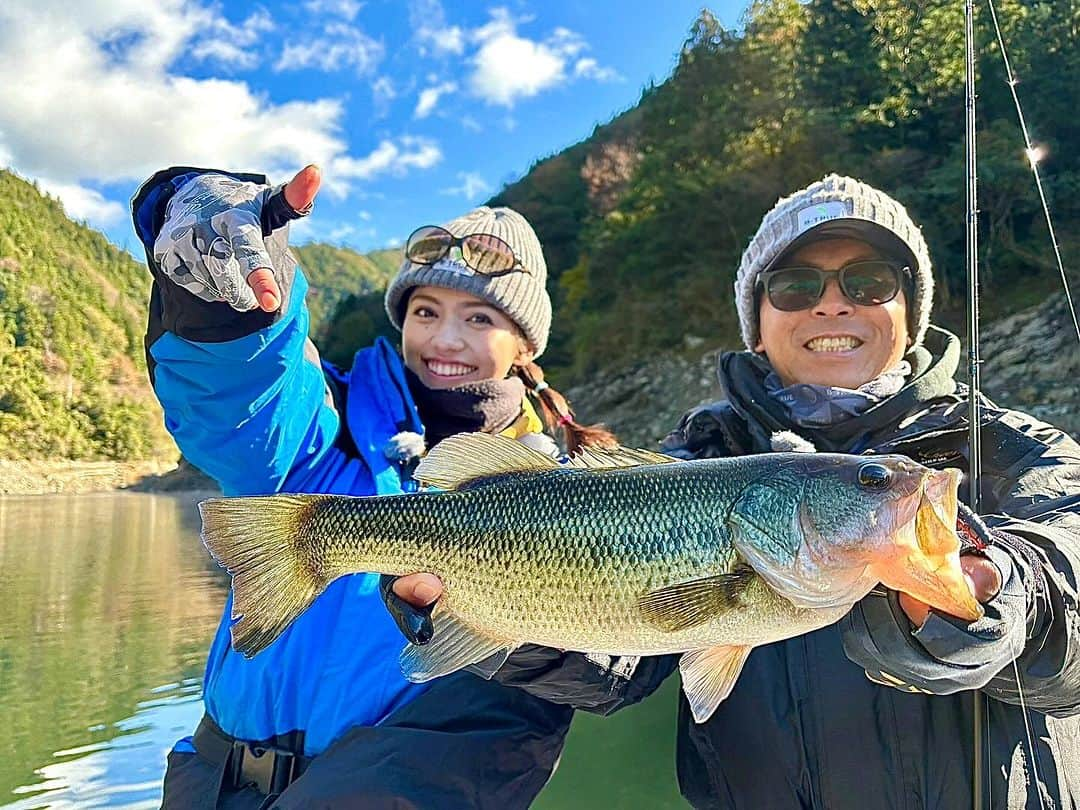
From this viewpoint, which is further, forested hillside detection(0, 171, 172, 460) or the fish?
forested hillside detection(0, 171, 172, 460)

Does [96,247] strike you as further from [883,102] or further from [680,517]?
[680,517]

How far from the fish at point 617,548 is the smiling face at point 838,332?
39.0 inches

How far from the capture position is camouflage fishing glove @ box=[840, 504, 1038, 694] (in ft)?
5.81

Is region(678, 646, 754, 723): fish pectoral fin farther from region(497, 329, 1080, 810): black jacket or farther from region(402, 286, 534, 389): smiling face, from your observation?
region(402, 286, 534, 389): smiling face

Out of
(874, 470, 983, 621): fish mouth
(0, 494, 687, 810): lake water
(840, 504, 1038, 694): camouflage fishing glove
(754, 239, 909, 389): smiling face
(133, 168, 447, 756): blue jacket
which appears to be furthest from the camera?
(0, 494, 687, 810): lake water

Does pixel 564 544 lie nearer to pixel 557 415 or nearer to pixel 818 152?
pixel 557 415

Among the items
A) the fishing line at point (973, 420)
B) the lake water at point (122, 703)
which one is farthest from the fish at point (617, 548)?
the lake water at point (122, 703)

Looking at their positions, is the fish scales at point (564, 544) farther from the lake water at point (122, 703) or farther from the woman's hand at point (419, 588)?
the lake water at point (122, 703)

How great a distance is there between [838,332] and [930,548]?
1.28 meters

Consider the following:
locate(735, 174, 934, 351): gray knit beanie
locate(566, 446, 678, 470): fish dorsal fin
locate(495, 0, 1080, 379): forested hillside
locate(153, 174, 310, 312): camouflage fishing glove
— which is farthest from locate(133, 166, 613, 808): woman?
locate(495, 0, 1080, 379): forested hillside

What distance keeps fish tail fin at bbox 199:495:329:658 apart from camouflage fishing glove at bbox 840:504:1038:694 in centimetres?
128

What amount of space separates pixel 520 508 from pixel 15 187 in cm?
13868

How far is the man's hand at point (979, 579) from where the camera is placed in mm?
1785

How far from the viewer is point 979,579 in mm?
1791
